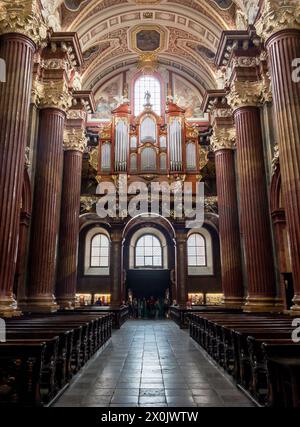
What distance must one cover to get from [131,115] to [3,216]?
47.5ft

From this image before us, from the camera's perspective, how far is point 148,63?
68.6 feet

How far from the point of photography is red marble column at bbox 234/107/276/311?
33.3 feet

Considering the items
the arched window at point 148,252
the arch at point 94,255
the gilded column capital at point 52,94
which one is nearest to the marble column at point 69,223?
the gilded column capital at point 52,94

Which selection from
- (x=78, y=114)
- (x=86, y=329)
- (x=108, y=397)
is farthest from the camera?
(x=78, y=114)

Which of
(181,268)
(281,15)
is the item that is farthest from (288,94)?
(181,268)

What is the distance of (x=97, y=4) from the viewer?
1484 centimetres

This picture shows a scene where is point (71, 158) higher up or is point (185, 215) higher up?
point (71, 158)

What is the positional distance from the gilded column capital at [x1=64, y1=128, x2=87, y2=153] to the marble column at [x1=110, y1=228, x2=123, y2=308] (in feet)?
12.9

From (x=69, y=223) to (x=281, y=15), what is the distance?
9692 millimetres

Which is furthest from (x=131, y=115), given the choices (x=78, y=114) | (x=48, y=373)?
(x=48, y=373)

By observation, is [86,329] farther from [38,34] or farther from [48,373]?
[38,34]

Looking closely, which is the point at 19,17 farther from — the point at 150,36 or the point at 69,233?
the point at 150,36

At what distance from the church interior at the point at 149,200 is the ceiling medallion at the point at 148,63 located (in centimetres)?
8

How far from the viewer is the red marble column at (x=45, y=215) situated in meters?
10.3
